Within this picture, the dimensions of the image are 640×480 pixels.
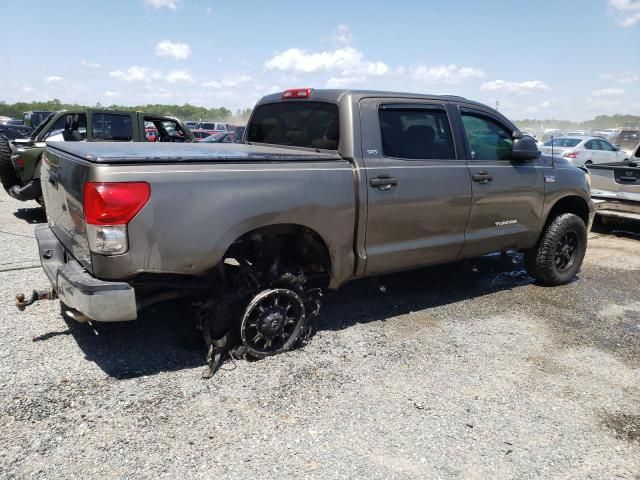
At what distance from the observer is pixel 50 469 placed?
243cm

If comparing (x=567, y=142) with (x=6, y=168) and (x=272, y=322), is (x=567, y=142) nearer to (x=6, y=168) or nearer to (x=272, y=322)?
(x=6, y=168)

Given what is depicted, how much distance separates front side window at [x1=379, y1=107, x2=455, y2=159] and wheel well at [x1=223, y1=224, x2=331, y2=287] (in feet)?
3.09

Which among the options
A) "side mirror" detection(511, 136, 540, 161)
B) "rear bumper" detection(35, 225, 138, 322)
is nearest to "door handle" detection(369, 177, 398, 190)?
"side mirror" detection(511, 136, 540, 161)

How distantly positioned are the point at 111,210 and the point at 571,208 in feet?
16.4

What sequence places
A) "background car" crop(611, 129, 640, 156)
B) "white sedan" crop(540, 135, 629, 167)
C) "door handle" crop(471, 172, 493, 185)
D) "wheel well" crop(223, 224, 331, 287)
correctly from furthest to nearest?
"background car" crop(611, 129, 640, 156) → "white sedan" crop(540, 135, 629, 167) → "door handle" crop(471, 172, 493, 185) → "wheel well" crop(223, 224, 331, 287)

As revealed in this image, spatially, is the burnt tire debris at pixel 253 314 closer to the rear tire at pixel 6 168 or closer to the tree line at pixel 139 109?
the rear tire at pixel 6 168

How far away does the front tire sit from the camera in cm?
539

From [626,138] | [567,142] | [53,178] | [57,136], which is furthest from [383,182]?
[626,138]

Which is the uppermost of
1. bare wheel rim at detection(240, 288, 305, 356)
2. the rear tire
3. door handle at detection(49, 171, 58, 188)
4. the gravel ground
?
door handle at detection(49, 171, 58, 188)

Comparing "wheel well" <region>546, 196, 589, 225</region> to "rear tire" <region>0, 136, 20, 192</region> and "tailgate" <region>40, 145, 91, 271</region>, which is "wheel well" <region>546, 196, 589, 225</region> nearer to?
"tailgate" <region>40, 145, 91, 271</region>

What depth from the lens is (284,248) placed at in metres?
3.89

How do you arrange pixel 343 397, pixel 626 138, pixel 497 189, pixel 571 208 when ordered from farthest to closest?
pixel 626 138 < pixel 571 208 < pixel 497 189 < pixel 343 397

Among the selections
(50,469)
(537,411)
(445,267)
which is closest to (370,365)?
(537,411)

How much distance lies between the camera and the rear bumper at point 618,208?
8.06 meters
